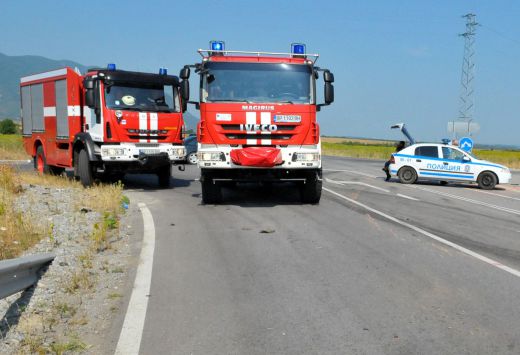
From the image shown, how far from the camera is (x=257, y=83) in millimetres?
11758

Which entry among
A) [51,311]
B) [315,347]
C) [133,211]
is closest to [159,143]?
[133,211]

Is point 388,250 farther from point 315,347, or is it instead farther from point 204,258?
point 315,347

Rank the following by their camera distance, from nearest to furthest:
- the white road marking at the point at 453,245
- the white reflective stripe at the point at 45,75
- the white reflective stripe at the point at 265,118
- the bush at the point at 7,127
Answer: the white road marking at the point at 453,245 → the white reflective stripe at the point at 265,118 → the white reflective stripe at the point at 45,75 → the bush at the point at 7,127

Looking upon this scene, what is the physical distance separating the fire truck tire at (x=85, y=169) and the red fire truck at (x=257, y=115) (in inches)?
166

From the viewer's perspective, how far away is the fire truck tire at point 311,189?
12414mm

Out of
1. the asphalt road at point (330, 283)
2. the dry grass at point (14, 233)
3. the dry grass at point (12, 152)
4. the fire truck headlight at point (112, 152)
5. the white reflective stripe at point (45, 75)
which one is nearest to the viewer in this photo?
the asphalt road at point (330, 283)

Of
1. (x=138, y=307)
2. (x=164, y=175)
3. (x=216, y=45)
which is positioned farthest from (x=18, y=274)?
(x=164, y=175)

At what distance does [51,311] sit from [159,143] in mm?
10058

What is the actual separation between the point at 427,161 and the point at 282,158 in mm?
10662

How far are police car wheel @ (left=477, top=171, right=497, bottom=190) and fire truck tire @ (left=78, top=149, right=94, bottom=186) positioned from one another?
13609 mm

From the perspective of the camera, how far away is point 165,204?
1279cm

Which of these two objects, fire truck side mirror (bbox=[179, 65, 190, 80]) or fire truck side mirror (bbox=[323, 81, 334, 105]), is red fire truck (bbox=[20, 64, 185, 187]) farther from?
fire truck side mirror (bbox=[323, 81, 334, 105])

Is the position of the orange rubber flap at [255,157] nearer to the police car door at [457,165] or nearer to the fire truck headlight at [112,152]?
the fire truck headlight at [112,152]

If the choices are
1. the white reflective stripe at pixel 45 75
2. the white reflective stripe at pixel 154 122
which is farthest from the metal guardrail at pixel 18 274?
the white reflective stripe at pixel 45 75
